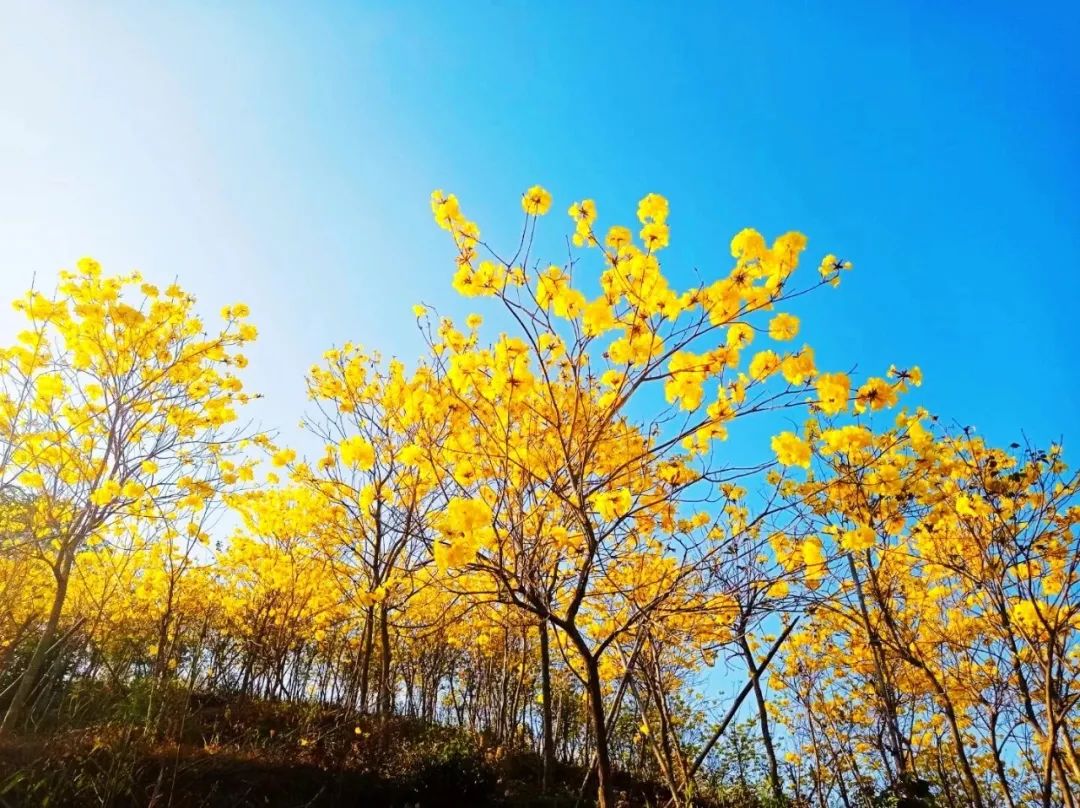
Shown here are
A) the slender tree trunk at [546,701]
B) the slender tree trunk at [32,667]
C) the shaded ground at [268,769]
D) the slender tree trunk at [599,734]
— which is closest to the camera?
the slender tree trunk at [599,734]

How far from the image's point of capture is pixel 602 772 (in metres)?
2.64

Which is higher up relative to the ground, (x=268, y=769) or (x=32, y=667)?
(x=32, y=667)

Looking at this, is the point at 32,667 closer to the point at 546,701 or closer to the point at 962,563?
the point at 546,701

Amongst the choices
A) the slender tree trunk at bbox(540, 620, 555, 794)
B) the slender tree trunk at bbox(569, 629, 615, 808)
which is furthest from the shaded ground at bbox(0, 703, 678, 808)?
the slender tree trunk at bbox(569, 629, 615, 808)

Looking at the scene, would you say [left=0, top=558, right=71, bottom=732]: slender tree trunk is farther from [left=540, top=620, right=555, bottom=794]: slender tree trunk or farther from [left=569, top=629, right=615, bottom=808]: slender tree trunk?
[left=569, top=629, right=615, bottom=808]: slender tree trunk

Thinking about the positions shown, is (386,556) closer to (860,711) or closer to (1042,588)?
(1042,588)

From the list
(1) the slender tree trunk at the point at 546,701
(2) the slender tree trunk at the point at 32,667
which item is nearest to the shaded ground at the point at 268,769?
(2) the slender tree trunk at the point at 32,667

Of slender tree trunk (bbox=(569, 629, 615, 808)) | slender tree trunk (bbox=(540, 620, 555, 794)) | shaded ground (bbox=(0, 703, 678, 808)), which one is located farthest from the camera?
slender tree trunk (bbox=(540, 620, 555, 794))

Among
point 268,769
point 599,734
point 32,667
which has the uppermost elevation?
point 32,667

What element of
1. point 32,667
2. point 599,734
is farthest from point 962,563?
point 32,667

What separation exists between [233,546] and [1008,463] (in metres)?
9.89

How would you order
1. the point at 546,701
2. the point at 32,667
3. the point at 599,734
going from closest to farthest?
the point at 599,734 → the point at 32,667 → the point at 546,701

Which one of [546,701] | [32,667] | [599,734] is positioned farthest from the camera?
[546,701]

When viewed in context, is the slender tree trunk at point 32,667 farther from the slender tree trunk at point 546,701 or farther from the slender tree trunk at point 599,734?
the slender tree trunk at point 599,734
